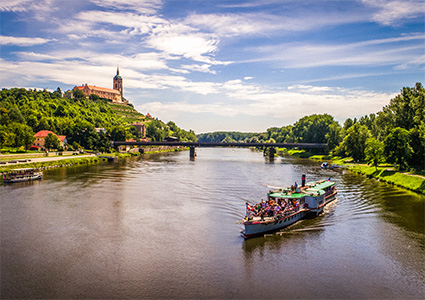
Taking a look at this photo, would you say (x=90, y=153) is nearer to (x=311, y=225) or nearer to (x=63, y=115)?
(x=63, y=115)

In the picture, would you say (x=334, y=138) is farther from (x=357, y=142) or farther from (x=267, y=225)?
(x=267, y=225)

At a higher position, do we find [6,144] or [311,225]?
[6,144]

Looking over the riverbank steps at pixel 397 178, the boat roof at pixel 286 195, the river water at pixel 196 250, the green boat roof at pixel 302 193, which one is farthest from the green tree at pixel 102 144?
the boat roof at pixel 286 195

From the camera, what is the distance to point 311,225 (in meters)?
38.7

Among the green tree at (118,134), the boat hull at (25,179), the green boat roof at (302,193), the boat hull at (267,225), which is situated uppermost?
the green tree at (118,134)

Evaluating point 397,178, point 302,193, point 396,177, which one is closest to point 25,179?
point 302,193

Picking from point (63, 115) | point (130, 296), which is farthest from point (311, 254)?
point (63, 115)

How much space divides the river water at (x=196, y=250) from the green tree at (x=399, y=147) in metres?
19.3

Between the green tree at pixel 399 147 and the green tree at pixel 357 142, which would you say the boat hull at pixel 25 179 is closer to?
the green tree at pixel 399 147

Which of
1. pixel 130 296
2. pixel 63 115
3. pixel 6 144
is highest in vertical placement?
pixel 63 115

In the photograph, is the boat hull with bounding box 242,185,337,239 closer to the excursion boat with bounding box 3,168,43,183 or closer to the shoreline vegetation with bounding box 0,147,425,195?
the shoreline vegetation with bounding box 0,147,425,195

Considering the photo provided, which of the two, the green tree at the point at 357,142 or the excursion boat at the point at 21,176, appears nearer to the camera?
the excursion boat at the point at 21,176

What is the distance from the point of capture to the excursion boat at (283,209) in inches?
1335

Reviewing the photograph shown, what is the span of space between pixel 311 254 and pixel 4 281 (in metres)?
24.6
